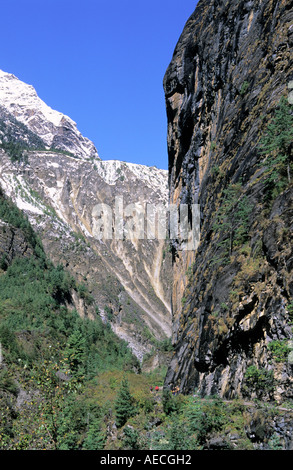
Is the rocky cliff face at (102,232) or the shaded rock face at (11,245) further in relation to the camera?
the rocky cliff face at (102,232)

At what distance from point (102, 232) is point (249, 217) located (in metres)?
115

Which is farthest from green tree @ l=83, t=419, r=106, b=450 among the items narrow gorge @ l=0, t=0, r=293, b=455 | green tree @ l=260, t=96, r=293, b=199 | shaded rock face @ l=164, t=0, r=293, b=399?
green tree @ l=260, t=96, r=293, b=199

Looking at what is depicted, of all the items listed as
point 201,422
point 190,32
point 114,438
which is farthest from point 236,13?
point 114,438

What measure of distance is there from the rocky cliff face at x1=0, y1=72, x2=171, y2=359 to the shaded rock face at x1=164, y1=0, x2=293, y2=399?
62.3 meters

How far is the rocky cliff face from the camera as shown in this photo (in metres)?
102

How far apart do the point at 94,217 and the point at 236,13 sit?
108 meters

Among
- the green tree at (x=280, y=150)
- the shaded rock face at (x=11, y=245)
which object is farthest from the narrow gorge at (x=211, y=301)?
the shaded rock face at (x=11, y=245)

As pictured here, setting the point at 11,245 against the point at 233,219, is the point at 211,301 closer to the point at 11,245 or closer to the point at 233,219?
the point at 233,219

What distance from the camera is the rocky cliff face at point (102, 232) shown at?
10156cm

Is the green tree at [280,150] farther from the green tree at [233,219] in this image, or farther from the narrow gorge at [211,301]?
the green tree at [233,219]

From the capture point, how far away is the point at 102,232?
5098 inches

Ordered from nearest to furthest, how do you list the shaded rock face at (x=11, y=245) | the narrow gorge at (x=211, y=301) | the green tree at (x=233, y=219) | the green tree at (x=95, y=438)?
the narrow gorge at (x=211, y=301), the green tree at (x=233, y=219), the green tree at (x=95, y=438), the shaded rock face at (x=11, y=245)

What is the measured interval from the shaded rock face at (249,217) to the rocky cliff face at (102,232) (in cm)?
6229

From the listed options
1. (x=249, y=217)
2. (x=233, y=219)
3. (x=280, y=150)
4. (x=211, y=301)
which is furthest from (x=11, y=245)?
(x=280, y=150)
